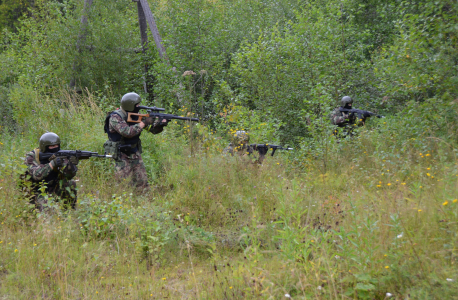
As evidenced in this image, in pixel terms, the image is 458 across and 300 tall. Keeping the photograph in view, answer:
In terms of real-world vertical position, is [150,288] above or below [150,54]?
below

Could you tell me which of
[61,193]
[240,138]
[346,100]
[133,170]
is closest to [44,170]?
[61,193]

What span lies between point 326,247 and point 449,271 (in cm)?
89

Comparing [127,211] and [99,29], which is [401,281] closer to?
[127,211]

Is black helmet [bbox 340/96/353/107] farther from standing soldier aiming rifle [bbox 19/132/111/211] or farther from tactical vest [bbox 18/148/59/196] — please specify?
tactical vest [bbox 18/148/59/196]

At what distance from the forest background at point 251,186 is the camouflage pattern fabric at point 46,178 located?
0.62ft

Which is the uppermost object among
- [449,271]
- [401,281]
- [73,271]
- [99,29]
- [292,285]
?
[99,29]

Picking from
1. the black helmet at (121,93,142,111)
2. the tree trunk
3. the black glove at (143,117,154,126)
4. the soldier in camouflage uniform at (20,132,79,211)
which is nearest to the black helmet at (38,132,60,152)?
the soldier in camouflage uniform at (20,132,79,211)

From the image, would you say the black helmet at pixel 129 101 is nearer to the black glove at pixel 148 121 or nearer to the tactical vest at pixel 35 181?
the black glove at pixel 148 121

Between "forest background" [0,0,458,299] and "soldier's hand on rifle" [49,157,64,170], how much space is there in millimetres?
445

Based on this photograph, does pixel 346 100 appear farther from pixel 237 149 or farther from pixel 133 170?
pixel 133 170

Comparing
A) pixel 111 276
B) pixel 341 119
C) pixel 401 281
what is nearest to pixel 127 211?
pixel 111 276

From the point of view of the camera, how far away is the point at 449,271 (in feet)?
7.84

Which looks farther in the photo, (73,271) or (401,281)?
(73,271)

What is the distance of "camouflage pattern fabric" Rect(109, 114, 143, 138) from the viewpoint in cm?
602
